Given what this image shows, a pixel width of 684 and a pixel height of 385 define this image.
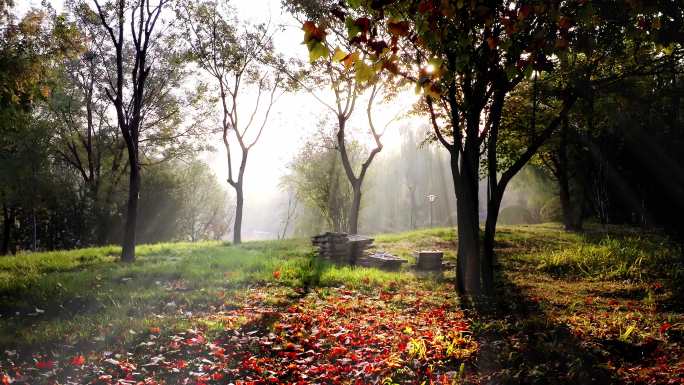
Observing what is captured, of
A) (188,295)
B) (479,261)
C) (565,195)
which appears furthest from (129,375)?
(565,195)

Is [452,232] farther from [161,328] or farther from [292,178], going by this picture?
[292,178]

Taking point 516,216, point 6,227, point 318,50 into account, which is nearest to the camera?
point 318,50

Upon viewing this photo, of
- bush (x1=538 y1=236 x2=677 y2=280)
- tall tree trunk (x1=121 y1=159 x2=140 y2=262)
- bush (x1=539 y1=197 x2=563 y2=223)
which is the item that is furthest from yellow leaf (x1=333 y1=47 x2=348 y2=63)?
bush (x1=539 y1=197 x2=563 y2=223)

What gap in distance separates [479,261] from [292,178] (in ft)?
123

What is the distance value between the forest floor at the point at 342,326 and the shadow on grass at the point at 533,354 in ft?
0.06

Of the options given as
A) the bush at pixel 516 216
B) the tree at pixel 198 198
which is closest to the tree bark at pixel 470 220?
the tree at pixel 198 198

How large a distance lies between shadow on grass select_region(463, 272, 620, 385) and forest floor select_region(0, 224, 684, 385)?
0.02m

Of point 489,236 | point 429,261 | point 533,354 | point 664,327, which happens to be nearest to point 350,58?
point 533,354

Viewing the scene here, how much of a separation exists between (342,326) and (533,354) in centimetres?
293

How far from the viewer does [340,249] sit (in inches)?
582

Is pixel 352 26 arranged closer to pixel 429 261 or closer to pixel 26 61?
pixel 429 261

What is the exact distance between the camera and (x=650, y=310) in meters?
7.27

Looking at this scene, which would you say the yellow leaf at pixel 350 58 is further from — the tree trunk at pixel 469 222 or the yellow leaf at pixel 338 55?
the tree trunk at pixel 469 222

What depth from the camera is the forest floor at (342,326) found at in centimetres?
508
